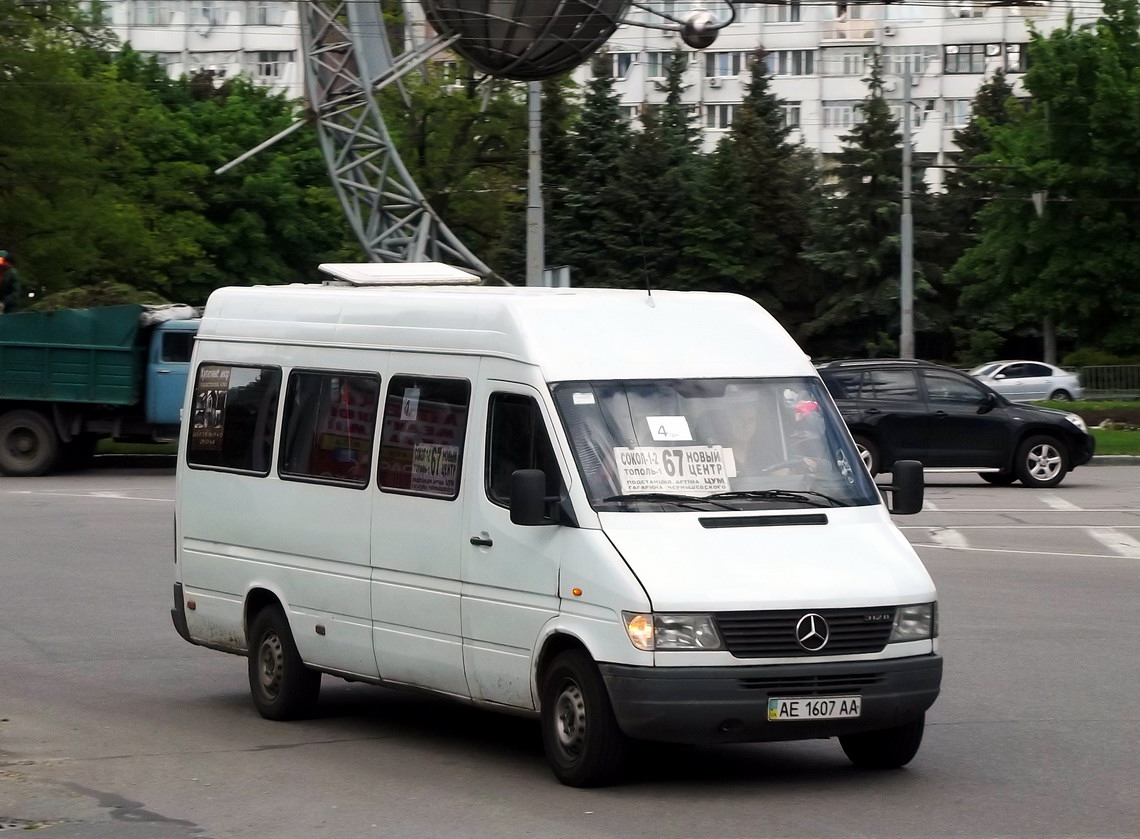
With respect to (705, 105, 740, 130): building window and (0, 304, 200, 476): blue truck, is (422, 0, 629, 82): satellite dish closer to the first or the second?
(0, 304, 200, 476): blue truck

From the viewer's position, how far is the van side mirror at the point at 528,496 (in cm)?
763

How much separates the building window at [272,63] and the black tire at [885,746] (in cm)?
10101

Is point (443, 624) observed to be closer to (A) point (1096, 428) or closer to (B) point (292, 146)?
(A) point (1096, 428)

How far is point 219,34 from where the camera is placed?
10706 centimetres

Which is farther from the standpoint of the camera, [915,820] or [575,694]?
[575,694]

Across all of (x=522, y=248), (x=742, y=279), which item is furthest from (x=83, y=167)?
(x=742, y=279)

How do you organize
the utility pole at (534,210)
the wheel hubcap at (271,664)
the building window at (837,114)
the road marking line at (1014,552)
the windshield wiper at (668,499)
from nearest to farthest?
the windshield wiper at (668,499) → the wheel hubcap at (271,664) → the road marking line at (1014,552) → the utility pole at (534,210) → the building window at (837,114)

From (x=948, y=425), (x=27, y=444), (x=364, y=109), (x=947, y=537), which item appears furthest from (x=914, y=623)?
(x=364, y=109)

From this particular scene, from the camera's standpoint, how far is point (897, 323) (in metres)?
67.4

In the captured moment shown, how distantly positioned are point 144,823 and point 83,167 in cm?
3629

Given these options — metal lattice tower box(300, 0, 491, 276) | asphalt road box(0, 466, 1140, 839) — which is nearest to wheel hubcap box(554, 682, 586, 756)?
asphalt road box(0, 466, 1140, 839)

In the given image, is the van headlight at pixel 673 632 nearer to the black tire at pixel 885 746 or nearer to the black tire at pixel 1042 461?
the black tire at pixel 885 746

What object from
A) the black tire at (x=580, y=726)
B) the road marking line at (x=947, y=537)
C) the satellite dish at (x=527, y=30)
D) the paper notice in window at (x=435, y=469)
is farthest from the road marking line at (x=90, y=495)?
the black tire at (x=580, y=726)

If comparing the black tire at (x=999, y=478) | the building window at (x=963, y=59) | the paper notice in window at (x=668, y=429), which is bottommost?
the black tire at (x=999, y=478)
